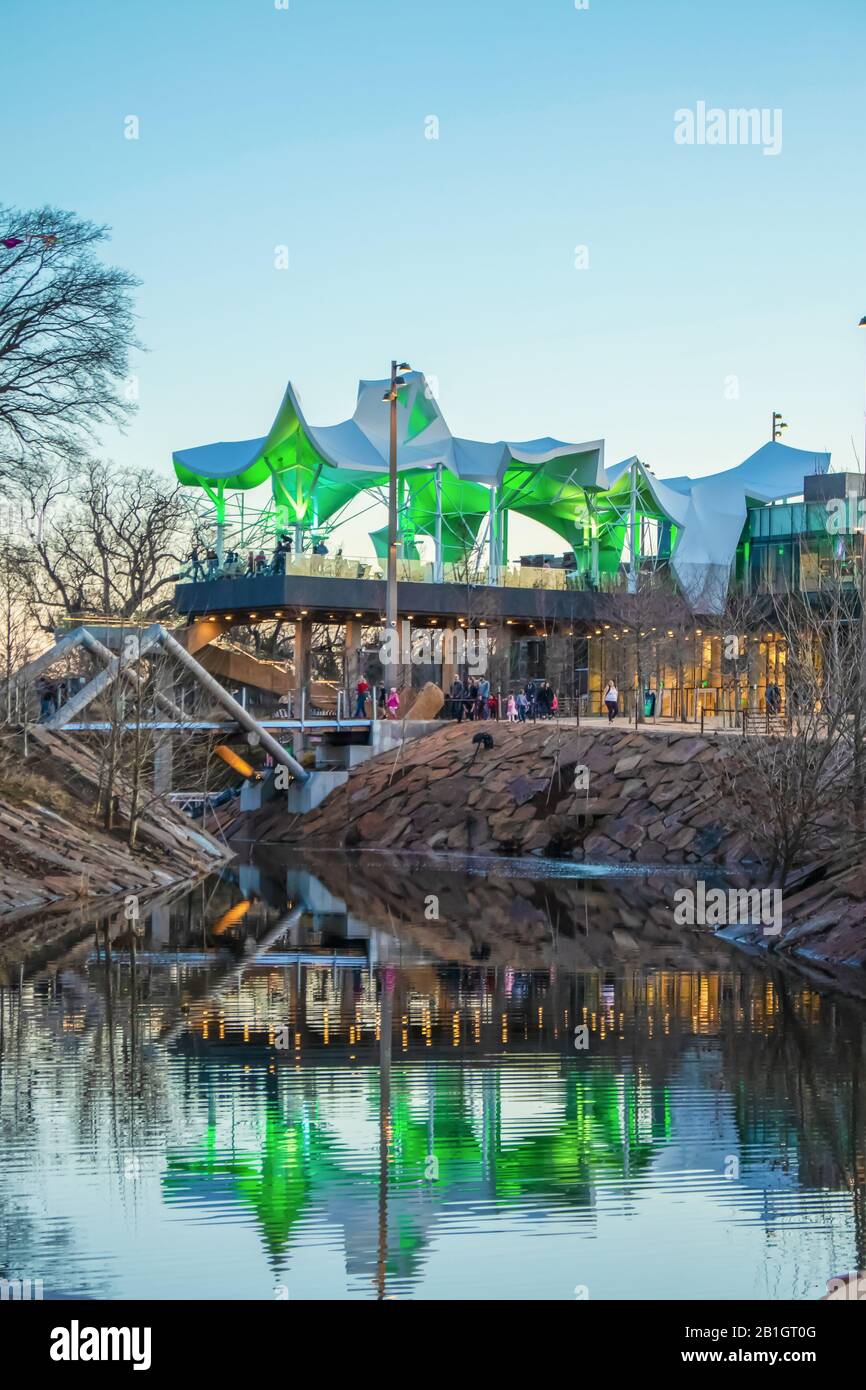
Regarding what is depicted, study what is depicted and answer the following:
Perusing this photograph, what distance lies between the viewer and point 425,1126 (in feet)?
42.3

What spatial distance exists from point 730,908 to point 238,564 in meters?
37.3

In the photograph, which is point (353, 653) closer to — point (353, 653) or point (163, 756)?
point (353, 653)

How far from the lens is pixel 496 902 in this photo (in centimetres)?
3116

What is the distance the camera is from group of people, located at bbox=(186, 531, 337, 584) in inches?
2456

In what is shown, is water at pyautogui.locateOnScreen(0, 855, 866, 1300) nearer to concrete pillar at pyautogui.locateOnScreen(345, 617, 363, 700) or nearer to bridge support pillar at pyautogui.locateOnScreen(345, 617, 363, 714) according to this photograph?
bridge support pillar at pyautogui.locateOnScreen(345, 617, 363, 714)

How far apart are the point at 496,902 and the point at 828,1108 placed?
17507 millimetres

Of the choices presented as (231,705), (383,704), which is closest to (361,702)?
(383,704)

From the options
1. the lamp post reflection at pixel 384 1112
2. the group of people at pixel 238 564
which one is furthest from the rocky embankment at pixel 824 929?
the group of people at pixel 238 564

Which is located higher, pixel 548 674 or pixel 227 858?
pixel 548 674

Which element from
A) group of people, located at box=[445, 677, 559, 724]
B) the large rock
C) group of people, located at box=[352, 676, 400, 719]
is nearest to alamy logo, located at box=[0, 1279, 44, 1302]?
group of people, located at box=[352, 676, 400, 719]
